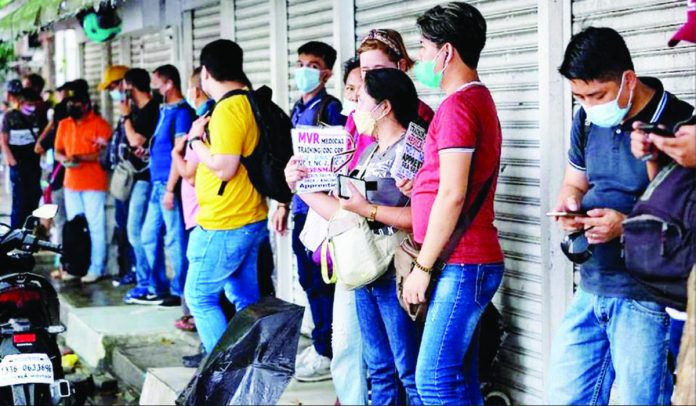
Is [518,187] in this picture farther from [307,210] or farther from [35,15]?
[35,15]

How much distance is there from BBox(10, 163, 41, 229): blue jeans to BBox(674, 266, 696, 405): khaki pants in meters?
10.9

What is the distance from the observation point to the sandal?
857 cm

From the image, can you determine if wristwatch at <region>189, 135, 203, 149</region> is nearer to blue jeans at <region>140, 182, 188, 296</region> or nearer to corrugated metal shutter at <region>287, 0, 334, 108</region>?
corrugated metal shutter at <region>287, 0, 334, 108</region>

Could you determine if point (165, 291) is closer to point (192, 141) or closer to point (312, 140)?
point (192, 141)

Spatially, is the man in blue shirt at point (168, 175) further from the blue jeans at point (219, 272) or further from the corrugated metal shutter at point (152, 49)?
the blue jeans at point (219, 272)

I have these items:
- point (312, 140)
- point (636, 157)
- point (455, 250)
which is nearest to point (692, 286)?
point (636, 157)

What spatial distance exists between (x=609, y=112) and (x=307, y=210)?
9.98 feet

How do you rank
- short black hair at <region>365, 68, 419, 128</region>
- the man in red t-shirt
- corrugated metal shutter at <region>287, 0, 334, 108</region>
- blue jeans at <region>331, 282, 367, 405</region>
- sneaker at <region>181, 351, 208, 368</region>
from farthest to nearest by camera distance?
corrugated metal shutter at <region>287, 0, 334, 108</region> → sneaker at <region>181, 351, 208, 368</region> → blue jeans at <region>331, 282, 367, 405</region> → short black hair at <region>365, 68, 419, 128</region> → the man in red t-shirt

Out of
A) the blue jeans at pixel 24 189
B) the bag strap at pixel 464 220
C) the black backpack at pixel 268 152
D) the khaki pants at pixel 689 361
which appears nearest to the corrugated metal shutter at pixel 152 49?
the blue jeans at pixel 24 189

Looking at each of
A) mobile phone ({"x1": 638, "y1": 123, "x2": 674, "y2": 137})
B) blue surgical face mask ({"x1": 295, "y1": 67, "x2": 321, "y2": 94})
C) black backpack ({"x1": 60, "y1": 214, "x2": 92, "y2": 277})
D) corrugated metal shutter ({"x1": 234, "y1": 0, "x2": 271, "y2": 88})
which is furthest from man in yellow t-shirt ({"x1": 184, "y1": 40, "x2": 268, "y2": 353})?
black backpack ({"x1": 60, "y1": 214, "x2": 92, "y2": 277})

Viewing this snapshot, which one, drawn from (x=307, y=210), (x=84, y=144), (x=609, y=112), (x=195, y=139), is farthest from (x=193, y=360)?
(x=609, y=112)

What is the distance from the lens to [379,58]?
5281 mm

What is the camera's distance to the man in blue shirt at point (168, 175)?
8.79 metres

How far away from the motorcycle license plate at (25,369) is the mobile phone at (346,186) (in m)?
1.90
